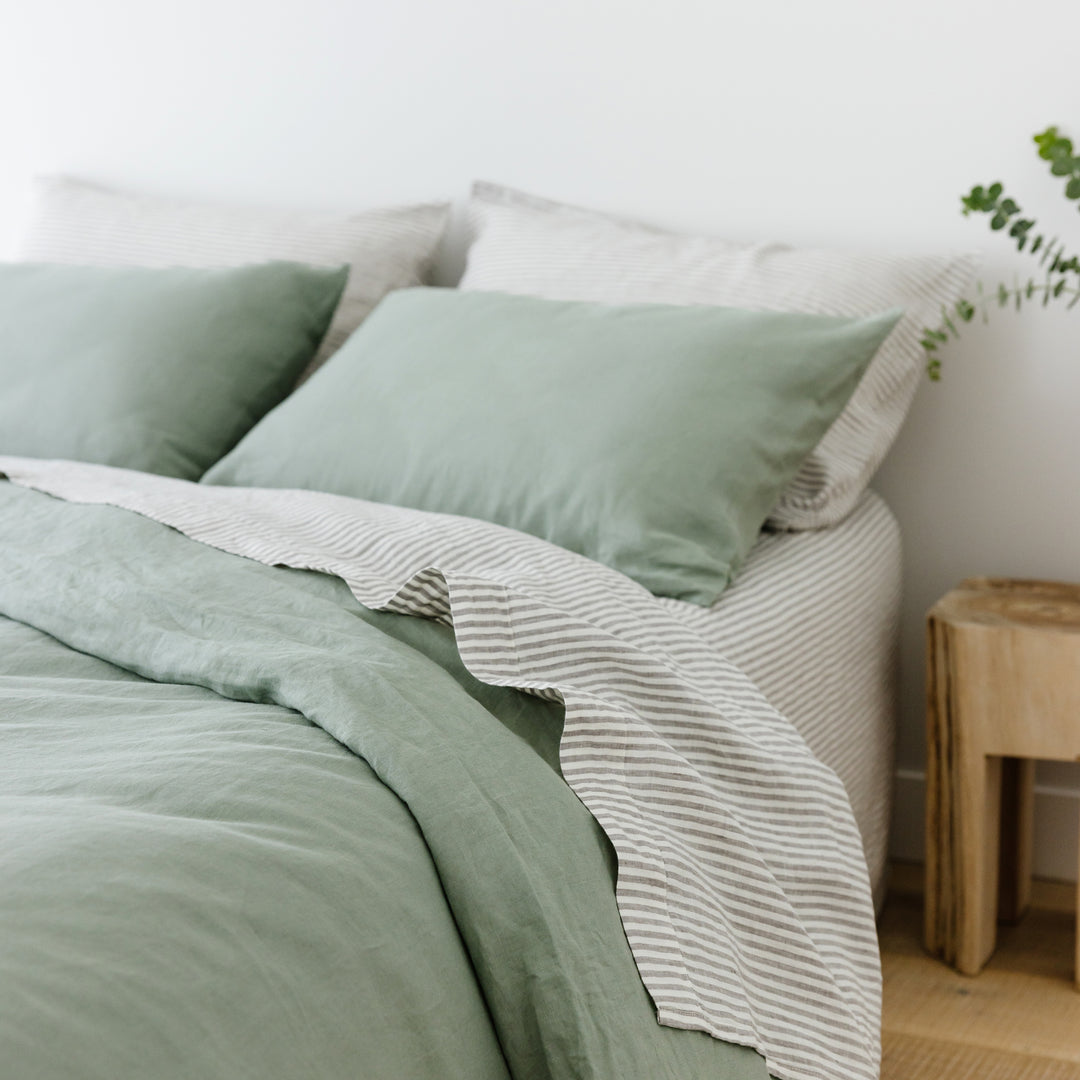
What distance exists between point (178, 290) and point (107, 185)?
0.75 metres

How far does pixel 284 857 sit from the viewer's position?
75 centimetres

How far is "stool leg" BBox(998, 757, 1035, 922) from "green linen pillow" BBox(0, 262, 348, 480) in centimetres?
123

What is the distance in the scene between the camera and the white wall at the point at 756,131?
6.48ft

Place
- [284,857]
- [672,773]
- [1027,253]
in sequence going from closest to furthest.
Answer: [284,857]
[672,773]
[1027,253]

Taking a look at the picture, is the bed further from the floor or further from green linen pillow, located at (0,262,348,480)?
the floor

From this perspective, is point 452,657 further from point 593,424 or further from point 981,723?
point 981,723

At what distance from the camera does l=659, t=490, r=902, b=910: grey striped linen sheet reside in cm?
144

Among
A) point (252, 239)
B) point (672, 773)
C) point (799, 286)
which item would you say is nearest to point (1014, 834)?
point (799, 286)

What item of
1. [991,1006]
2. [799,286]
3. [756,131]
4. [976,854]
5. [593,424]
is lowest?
[991,1006]

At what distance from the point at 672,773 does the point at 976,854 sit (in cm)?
85

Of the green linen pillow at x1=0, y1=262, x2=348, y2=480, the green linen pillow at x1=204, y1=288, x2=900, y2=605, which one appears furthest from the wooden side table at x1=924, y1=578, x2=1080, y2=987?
the green linen pillow at x1=0, y1=262, x2=348, y2=480

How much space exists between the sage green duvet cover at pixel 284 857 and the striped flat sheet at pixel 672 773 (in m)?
0.03

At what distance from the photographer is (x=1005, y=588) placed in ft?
6.19

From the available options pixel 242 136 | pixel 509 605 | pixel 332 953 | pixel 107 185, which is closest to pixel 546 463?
pixel 509 605
